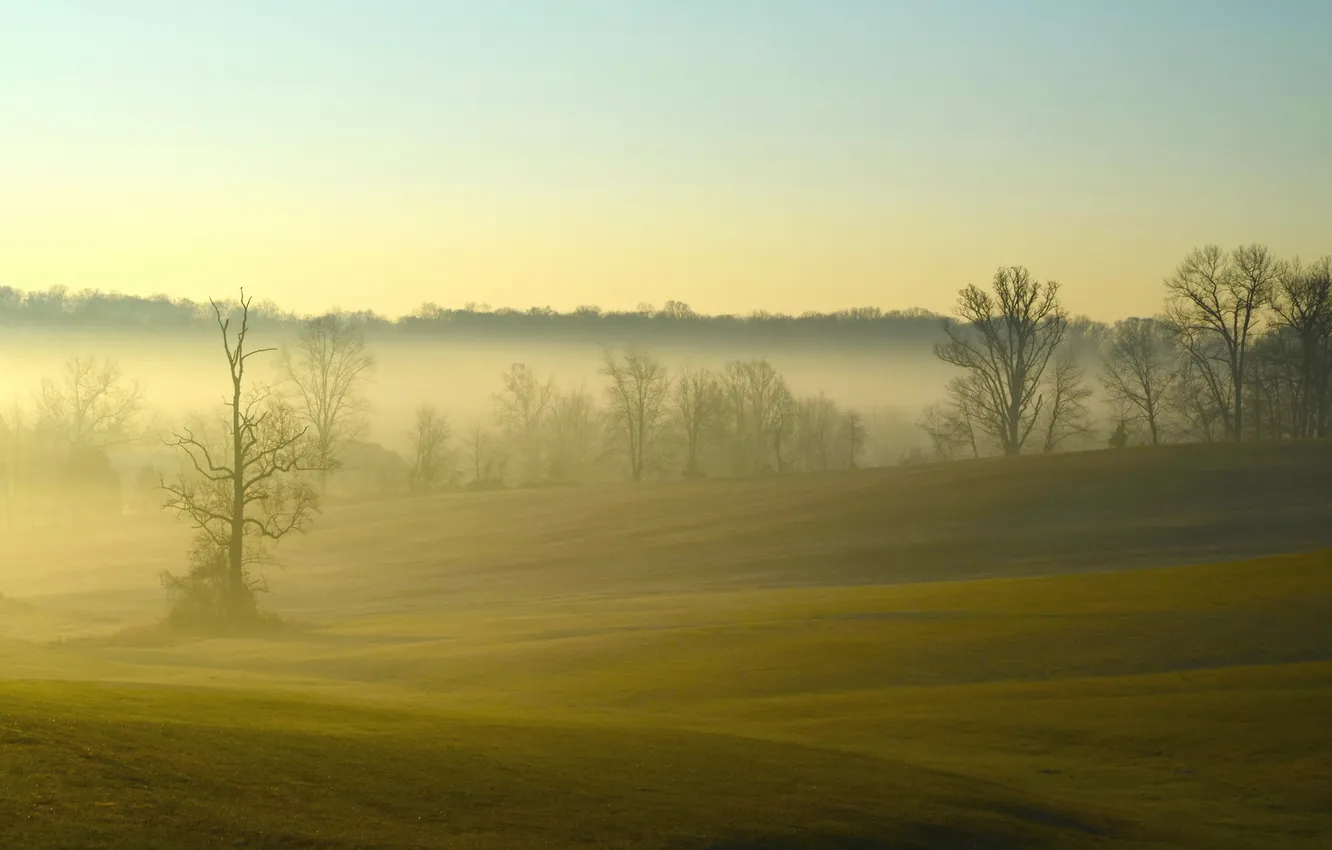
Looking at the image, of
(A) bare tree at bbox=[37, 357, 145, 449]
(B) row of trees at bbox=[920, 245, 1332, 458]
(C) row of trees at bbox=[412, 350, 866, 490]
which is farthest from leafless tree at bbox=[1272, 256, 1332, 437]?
(A) bare tree at bbox=[37, 357, 145, 449]

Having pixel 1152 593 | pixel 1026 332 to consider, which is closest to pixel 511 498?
pixel 1026 332

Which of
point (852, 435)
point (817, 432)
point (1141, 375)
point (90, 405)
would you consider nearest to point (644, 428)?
point (817, 432)

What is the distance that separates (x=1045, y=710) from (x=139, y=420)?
386 ft

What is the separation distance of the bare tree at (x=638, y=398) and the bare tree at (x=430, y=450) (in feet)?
54.3

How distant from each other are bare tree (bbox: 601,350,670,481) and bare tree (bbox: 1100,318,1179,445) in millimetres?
39759

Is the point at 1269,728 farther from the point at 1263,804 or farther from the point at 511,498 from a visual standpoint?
the point at 511,498

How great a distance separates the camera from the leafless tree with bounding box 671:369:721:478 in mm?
123125

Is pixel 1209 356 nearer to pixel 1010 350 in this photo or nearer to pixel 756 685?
pixel 1010 350

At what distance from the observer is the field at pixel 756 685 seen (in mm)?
16109

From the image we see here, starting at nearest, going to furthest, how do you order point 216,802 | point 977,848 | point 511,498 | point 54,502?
point 216,802
point 977,848
point 511,498
point 54,502

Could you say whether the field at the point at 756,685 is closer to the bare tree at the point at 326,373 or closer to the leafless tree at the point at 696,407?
the bare tree at the point at 326,373

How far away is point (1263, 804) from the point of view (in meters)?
20.2

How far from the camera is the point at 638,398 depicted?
120 m

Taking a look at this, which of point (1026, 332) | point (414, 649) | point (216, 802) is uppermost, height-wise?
point (1026, 332)
